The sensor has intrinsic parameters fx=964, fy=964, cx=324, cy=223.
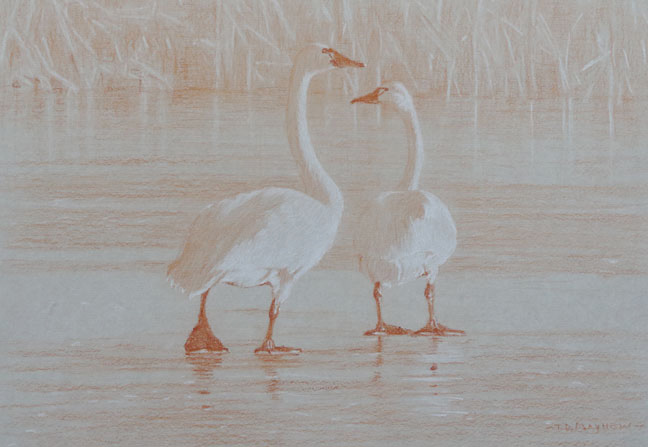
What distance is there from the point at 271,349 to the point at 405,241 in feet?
1.54

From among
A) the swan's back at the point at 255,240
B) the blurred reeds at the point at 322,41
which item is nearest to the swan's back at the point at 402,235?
the swan's back at the point at 255,240

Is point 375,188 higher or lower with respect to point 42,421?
higher

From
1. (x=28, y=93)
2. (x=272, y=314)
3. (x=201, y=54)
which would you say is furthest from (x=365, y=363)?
(x=28, y=93)

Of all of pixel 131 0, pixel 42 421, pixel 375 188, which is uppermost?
pixel 131 0

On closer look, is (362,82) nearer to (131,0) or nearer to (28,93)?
(131,0)

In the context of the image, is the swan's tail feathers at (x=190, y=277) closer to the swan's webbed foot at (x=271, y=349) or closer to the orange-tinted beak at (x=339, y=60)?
the swan's webbed foot at (x=271, y=349)

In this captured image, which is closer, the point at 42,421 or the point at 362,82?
the point at 42,421

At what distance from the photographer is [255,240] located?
2.56 metres

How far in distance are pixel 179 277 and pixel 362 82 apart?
0.75m

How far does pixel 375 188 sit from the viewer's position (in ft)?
8.87

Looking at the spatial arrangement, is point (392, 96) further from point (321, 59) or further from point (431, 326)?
point (431, 326)
